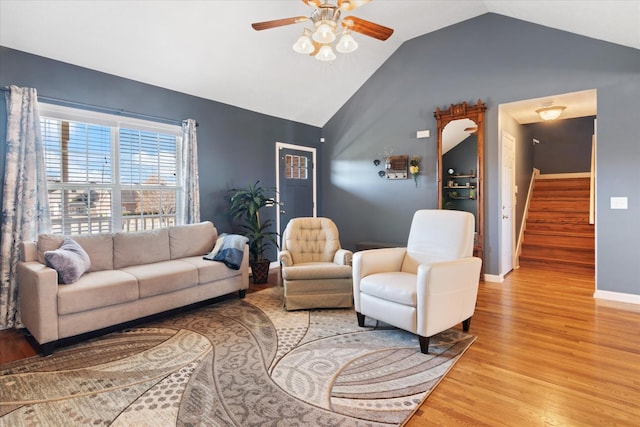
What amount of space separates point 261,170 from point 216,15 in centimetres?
234

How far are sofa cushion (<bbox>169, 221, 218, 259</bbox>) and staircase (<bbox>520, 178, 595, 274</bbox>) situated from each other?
513 centimetres

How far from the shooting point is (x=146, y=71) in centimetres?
387

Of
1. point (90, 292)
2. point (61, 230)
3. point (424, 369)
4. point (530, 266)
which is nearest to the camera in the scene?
point (424, 369)

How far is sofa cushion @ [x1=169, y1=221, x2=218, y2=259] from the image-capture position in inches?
153

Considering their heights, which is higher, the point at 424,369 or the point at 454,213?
the point at 454,213

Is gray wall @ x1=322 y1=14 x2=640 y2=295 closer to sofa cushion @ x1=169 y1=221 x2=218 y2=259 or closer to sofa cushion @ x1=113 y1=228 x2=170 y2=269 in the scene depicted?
sofa cushion @ x1=169 y1=221 x2=218 y2=259

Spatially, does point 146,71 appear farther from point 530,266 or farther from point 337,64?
point 530,266

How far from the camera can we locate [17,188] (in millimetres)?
3092

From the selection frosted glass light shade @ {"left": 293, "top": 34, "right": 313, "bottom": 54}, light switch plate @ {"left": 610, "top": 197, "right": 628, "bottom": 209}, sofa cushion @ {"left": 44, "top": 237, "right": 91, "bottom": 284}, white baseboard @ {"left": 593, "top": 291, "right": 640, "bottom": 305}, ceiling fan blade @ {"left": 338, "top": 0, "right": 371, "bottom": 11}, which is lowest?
white baseboard @ {"left": 593, "top": 291, "right": 640, "bottom": 305}

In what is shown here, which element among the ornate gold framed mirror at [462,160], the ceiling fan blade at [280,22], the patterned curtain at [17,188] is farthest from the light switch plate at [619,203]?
the patterned curtain at [17,188]

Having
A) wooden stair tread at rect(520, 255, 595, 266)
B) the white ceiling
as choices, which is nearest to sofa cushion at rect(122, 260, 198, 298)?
the white ceiling

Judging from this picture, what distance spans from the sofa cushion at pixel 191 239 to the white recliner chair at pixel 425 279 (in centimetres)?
203

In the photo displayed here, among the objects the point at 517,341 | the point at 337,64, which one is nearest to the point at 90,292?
the point at 517,341

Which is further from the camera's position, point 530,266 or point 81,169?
point 530,266
